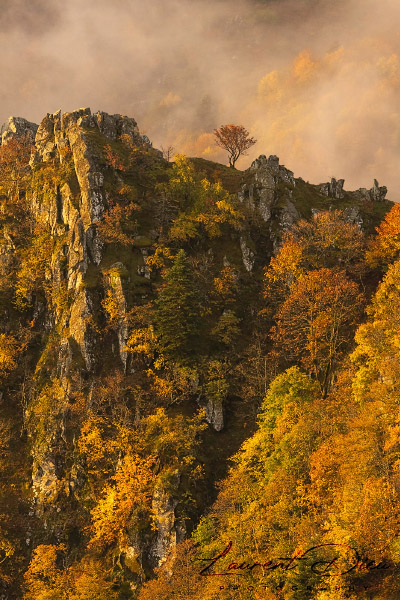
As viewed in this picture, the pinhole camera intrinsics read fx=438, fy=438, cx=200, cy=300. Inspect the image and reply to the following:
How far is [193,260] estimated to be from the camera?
7488 centimetres

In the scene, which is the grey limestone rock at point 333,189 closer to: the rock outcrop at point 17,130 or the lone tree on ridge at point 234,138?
the lone tree on ridge at point 234,138

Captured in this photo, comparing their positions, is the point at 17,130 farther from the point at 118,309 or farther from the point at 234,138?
the point at 118,309

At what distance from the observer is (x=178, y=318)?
→ 61.9 meters

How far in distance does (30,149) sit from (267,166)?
56148 mm

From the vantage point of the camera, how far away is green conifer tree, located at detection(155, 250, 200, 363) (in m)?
61.2

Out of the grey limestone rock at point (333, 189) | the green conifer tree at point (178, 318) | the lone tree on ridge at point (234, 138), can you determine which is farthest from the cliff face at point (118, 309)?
the lone tree on ridge at point (234, 138)

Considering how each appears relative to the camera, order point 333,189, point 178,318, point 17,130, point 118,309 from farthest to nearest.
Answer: point 17,130
point 333,189
point 118,309
point 178,318

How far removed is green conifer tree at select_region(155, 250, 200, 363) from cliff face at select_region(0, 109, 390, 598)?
1921 mm

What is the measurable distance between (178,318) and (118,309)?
1118 cm

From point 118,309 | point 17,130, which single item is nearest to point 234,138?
point 17,130

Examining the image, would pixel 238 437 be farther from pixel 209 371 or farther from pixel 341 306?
pixel 341 306

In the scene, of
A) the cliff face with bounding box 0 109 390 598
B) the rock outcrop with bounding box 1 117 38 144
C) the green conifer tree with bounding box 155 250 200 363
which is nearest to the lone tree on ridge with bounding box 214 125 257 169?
the cliff face with bounding box 0 109 390 598

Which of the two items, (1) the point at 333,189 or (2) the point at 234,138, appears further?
(2) the point at 234,138

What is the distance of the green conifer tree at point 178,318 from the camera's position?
61219mm
